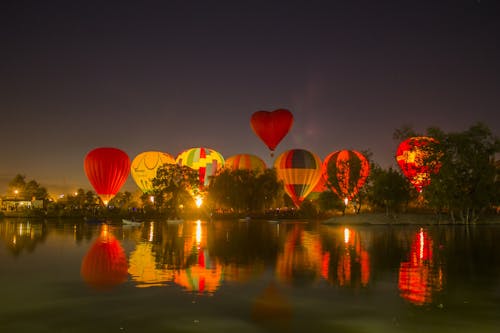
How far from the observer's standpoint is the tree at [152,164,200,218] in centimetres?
5797

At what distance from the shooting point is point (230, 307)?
9.54 meters

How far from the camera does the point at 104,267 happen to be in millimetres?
14922

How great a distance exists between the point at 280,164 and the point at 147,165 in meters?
21.1

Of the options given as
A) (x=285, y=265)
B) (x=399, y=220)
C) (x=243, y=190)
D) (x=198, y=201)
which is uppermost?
(x=243, y=190)

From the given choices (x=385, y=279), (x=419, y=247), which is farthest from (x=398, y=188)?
(x=385, y=279)

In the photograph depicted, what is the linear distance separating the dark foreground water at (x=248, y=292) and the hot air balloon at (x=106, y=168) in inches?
1921

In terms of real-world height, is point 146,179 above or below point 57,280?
above

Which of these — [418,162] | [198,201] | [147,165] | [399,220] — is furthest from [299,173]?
[399,220]

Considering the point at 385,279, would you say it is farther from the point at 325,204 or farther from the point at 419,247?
the point at 325,204

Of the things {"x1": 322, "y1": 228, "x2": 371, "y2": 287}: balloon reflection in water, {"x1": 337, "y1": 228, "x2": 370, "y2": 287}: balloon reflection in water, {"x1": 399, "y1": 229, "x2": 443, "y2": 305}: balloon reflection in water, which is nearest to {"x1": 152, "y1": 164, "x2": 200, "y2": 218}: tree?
{"x1": 337, "y1": 228, "x2": 370, "y2": 287}: balloon reflection in water

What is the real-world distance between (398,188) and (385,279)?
42652mm

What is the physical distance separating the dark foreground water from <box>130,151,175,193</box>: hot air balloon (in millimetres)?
57148

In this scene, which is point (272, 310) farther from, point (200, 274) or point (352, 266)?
point (352, 266)

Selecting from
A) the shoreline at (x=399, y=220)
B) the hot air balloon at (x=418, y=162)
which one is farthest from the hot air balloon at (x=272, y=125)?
the shoreline at (x=399, y=220)
